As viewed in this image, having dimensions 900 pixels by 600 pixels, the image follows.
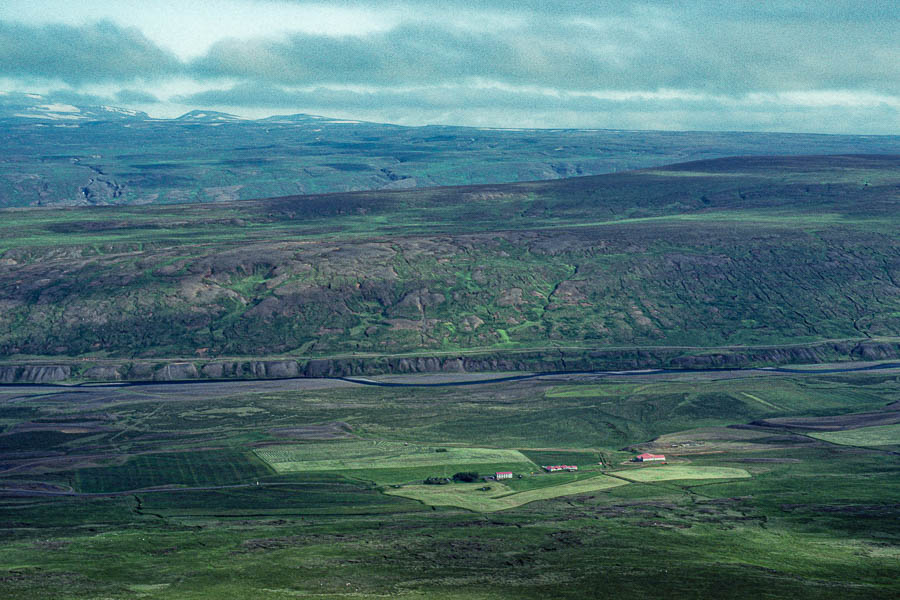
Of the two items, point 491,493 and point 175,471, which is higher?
point 491,493

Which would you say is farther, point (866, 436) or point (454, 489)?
point (866, 436)

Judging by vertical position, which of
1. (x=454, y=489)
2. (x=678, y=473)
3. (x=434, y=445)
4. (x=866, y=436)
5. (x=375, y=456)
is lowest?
(x=434, y=445)

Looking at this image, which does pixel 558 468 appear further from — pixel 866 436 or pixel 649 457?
pixel 866 436

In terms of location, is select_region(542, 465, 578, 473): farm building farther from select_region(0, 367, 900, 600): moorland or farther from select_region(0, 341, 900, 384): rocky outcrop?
select_region(0, 341, 900, 384): rocky outcrop

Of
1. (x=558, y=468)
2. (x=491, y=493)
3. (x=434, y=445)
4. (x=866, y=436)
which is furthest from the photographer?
(x=866, y=436)

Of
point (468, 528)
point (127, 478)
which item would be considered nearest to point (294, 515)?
point (468, 528)

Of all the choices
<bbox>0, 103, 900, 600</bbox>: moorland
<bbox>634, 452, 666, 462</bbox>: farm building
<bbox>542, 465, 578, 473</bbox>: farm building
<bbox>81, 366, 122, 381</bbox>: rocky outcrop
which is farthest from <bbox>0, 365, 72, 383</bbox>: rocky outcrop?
<bbox>634, 452, 666, 462</bbox>: farm building

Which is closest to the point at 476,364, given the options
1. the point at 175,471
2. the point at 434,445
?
the point at 434,445

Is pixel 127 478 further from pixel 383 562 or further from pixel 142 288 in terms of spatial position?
pixel 142 288
